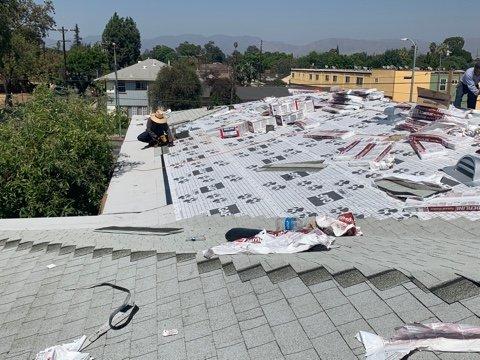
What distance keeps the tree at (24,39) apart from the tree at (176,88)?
50.3 ft

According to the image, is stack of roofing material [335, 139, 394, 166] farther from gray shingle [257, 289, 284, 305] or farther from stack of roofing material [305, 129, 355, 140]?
gray shingle [257, 289, 284, 305]

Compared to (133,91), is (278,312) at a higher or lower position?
lower

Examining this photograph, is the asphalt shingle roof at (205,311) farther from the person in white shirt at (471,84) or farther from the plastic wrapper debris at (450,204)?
the person in white shirt at (471,84)

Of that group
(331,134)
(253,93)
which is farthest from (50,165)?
(253,93)

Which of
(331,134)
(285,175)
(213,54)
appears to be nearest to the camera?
(285,175)

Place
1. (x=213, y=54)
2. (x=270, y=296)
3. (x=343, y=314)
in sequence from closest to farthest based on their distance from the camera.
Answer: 1. (x=343, y=314)
2. (x=270, y=296)
3. (x=213, y=54)

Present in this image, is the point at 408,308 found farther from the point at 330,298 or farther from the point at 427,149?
the point at 427,149

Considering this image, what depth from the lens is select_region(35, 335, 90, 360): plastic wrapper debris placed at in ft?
14.3

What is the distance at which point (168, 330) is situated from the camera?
14.8ft

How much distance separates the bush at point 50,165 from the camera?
1374cm

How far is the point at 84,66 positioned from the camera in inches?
2886

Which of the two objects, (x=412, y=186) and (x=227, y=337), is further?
(x=412, y=186)

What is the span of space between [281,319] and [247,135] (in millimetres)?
13252

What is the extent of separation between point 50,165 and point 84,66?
6492 centimetres
